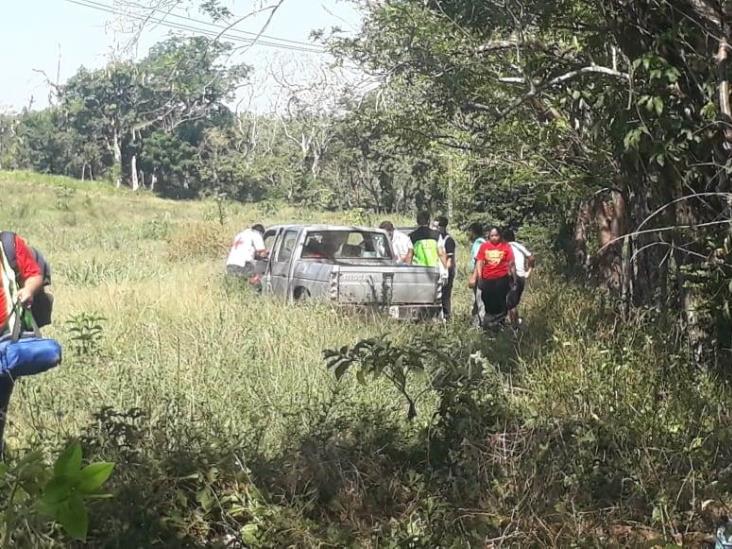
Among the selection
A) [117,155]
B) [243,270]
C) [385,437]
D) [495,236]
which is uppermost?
[117,155]

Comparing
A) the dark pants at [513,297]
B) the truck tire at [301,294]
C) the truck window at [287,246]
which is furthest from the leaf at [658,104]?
the truck window at [287,246]

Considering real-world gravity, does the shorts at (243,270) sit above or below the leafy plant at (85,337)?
above

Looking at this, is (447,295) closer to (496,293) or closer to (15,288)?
(496,293)

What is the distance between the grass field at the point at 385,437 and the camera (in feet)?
14.1

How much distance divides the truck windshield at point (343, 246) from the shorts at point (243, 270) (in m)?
1.53

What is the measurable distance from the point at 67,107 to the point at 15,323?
69.0 m

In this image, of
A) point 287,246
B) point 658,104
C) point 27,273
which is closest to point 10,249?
point 27,273

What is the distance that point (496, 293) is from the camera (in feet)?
34.1

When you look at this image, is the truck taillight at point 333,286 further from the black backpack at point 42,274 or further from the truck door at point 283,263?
the black backpack at point 42,274

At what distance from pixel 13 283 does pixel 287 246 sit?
25.7ft

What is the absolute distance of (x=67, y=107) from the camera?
68.9m

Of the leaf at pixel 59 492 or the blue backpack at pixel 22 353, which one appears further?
the blue backpack at pixel 22 353

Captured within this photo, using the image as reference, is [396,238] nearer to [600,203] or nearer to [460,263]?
[600,203]

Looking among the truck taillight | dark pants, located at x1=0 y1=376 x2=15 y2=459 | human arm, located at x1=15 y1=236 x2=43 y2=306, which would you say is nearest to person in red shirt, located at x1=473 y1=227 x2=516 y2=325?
the truck taillight
